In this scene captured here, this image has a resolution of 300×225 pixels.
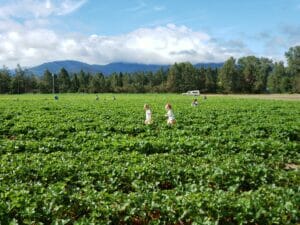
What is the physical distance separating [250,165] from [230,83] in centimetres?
11559

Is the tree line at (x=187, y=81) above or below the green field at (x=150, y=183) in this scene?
above

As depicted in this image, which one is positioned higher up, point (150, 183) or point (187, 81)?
point (187, 81)

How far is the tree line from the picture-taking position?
405 feet

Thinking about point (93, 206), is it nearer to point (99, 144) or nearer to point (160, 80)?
point (99, 144)

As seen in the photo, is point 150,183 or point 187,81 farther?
point 187,81

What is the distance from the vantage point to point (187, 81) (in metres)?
133

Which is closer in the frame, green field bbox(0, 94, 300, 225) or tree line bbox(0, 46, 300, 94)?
green field bbox(0, 94, 300, 225)

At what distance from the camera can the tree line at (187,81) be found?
405ft

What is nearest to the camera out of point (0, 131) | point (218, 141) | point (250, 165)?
point (250, 165)

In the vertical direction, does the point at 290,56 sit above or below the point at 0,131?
above

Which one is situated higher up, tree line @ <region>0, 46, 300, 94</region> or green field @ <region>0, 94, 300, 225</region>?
tree line @ <region>0, 46, 300, 94</region>

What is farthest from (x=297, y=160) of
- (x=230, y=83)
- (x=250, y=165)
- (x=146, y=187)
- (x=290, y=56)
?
(x=290, y=56)

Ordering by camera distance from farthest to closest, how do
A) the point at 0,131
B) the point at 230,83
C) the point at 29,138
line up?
1. the point at 230,83
2. the point at 0,131
3. the point at 29,138

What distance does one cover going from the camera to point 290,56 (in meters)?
125
